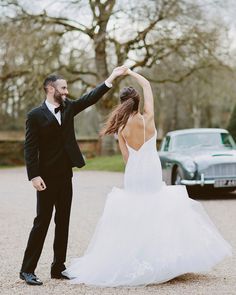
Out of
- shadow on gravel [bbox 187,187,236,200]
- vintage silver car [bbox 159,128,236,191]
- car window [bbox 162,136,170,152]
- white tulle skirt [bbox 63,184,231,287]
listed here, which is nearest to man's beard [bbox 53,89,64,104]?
white tulle skirt [bbox 63,184,231,287]

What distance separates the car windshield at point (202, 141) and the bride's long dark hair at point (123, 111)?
8.88m

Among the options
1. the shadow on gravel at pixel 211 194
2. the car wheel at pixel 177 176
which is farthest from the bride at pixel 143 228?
the shadow on gravel at pixel 211 194

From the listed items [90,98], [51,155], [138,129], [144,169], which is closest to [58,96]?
[90,98]

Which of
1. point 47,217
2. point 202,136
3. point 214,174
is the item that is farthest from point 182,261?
point 202,136

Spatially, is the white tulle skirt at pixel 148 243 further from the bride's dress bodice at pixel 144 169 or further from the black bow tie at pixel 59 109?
the black bow tie at pixel 59 109

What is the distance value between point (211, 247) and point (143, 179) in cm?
83

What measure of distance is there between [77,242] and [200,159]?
19.2ft

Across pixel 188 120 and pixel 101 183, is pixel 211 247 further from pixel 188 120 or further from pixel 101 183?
pixel 188 120

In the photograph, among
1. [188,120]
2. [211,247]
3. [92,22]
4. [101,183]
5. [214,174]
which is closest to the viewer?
[211,247]

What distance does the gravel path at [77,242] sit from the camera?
5039 millimetres

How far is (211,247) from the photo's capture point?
5426 millimetres

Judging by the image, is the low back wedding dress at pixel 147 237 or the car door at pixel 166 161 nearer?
the low back wedding dress at pixel 147 237

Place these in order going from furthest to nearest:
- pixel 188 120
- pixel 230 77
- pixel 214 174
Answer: pixel 188 120
pixel 230 77
pixel 214 174

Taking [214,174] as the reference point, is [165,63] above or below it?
above
